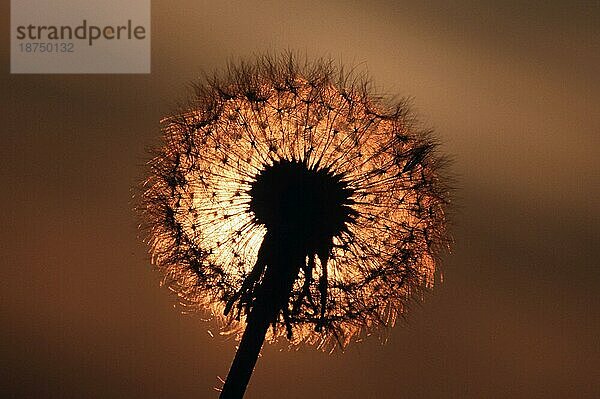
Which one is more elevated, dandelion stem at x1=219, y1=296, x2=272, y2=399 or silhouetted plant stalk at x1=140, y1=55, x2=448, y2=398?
silhouetted plant stalk at x1=140, y1=55, x2=448, y2=398

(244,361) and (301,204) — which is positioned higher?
(301,204)

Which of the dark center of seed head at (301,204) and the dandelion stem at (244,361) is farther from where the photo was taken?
the dark center of seed head at (301,204)

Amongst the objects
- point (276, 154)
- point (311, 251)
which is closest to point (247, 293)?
point (311, 251)

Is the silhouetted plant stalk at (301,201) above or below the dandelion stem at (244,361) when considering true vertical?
above

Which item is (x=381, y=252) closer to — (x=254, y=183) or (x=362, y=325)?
(x=362, y=325)

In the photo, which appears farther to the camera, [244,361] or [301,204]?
[301,204]
